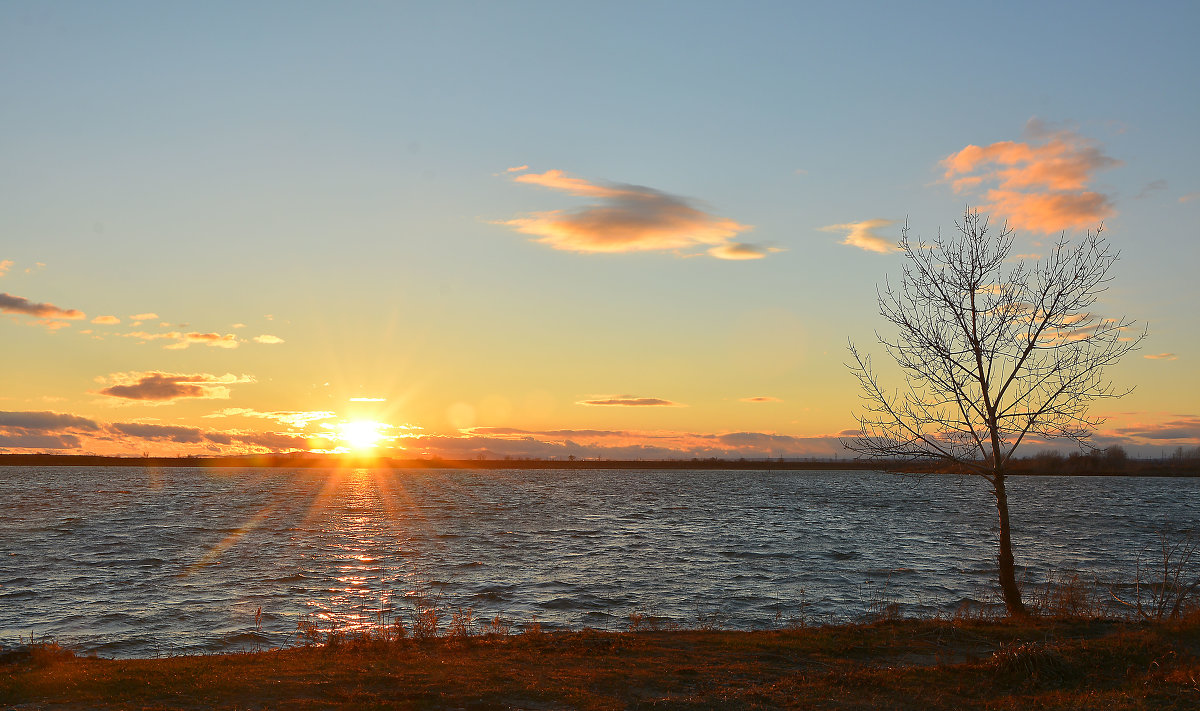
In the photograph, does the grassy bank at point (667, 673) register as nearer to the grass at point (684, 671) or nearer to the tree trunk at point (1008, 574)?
the grass at point (684, 671)

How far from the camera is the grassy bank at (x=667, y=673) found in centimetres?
1327

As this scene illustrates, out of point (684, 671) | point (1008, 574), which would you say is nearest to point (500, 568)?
point (1008, 574)

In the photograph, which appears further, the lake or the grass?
the lake

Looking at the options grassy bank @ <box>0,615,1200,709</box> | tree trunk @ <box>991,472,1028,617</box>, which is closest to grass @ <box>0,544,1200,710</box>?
grassy bank @ <box>0,615,1200,709</box>

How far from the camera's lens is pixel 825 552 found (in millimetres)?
44438

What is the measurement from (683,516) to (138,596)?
50.8 meters

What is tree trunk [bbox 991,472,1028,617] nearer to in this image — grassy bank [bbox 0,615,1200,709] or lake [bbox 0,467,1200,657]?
grassy bank [bbox 0,615,1200,709]

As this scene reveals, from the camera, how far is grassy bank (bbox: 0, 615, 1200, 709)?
523 inches

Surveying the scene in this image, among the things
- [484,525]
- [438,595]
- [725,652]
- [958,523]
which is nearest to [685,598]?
[438,595]

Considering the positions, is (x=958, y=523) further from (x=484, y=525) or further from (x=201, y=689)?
(x=201, y=689)

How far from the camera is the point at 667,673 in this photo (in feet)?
51.0

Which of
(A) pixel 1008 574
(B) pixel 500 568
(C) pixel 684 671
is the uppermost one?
(A) pixel 1008 574

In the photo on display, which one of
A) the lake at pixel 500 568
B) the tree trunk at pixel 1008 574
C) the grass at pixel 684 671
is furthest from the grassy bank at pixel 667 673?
the lake at pixel 500 568

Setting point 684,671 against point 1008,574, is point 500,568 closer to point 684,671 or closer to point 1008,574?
point 1008,574
